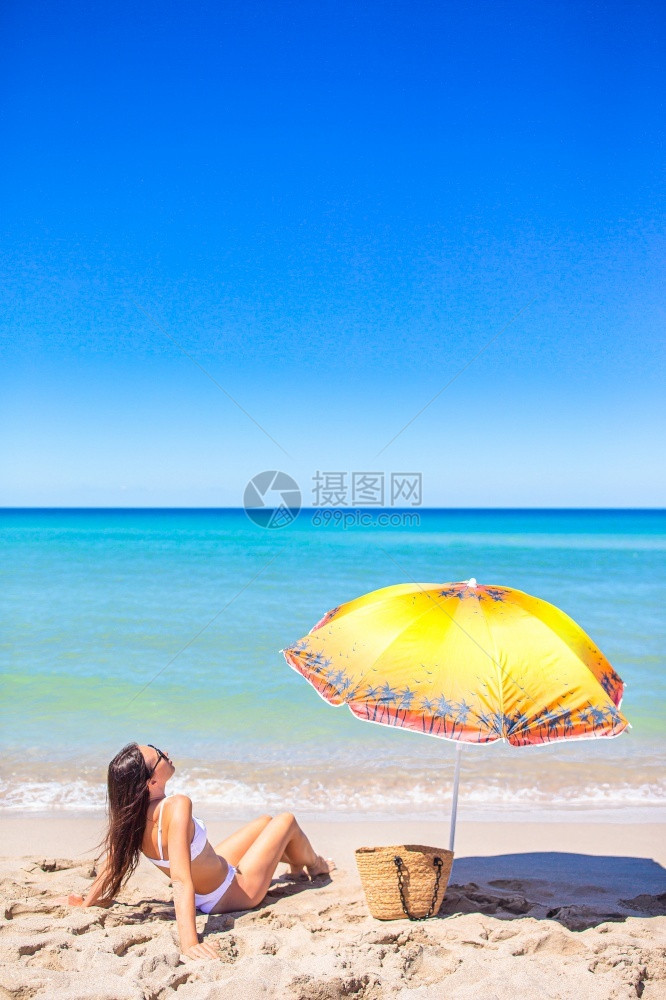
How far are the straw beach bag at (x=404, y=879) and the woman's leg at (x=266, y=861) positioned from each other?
63 cm

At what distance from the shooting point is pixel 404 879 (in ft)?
11.2

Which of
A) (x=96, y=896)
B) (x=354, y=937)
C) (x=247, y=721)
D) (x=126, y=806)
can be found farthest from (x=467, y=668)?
(x=247, y=721)

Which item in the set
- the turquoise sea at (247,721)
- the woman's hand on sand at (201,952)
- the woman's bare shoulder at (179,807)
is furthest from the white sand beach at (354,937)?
the turquoise sea at (247,721)

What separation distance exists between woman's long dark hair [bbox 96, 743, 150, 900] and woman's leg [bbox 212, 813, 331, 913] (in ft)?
1.95

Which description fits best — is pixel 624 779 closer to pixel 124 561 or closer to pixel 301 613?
pixel 301 613

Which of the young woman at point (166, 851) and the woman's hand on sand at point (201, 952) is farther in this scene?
the young woman at point (166, 851)

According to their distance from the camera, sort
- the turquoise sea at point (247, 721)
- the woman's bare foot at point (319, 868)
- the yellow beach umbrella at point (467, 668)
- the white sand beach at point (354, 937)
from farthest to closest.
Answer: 1. the turquoise sea at point (247, 721)
2. the woman's bare foot at point (319, 868)
3. the yellow beach umbrella at point (467, 668)
4. the white sand beach at point (354, 937)

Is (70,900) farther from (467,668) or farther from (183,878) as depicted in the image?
(467,668)

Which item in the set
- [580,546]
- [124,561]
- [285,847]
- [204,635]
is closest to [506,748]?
[285,847]

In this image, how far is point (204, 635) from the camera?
11.9 metres

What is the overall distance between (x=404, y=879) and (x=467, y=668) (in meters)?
1.21

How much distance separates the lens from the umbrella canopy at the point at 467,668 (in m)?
2.99

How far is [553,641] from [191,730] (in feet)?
16.8

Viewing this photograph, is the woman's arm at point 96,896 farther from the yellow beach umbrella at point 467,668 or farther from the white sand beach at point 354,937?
the yellow beach umbrella at point 467,668
